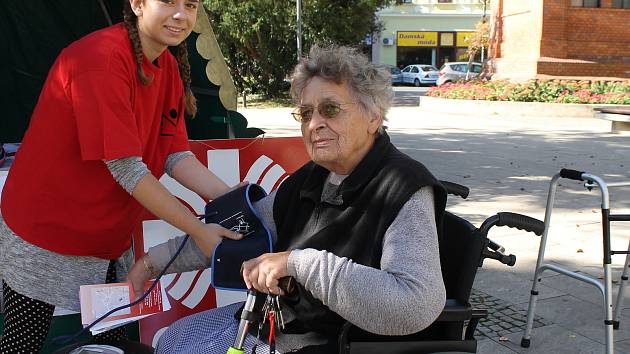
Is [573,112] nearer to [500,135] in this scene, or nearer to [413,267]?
[500,135]

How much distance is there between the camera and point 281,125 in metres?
14.6

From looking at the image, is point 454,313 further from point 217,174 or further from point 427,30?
point 427,30

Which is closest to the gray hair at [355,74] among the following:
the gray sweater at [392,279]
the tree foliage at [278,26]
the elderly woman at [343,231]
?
the elderly woman at [343,231]

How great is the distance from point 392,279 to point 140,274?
99cm

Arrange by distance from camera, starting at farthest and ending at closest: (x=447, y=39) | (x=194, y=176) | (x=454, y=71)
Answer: (x=447, y=39), (x=454, y=71), (x=194, y=176)

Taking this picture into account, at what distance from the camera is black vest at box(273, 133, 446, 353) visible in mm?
1801

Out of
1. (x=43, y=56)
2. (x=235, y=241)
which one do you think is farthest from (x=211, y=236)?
(x=43, y=56)

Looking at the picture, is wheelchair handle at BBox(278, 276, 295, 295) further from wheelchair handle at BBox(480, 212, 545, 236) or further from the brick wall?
the brick wall

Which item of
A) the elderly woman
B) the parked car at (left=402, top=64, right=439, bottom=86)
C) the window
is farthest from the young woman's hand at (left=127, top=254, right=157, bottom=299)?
the parked car at (left=402, top=64, right=439, bottom=86)

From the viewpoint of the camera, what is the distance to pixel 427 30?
151 feet

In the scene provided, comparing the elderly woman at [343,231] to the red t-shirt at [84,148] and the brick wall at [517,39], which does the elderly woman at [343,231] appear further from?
the brick wall at [517,39]

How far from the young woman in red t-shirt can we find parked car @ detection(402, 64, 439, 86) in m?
37.1

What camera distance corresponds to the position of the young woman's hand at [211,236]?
198 cm

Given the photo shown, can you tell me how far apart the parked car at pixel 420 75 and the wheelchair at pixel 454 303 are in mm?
36914
